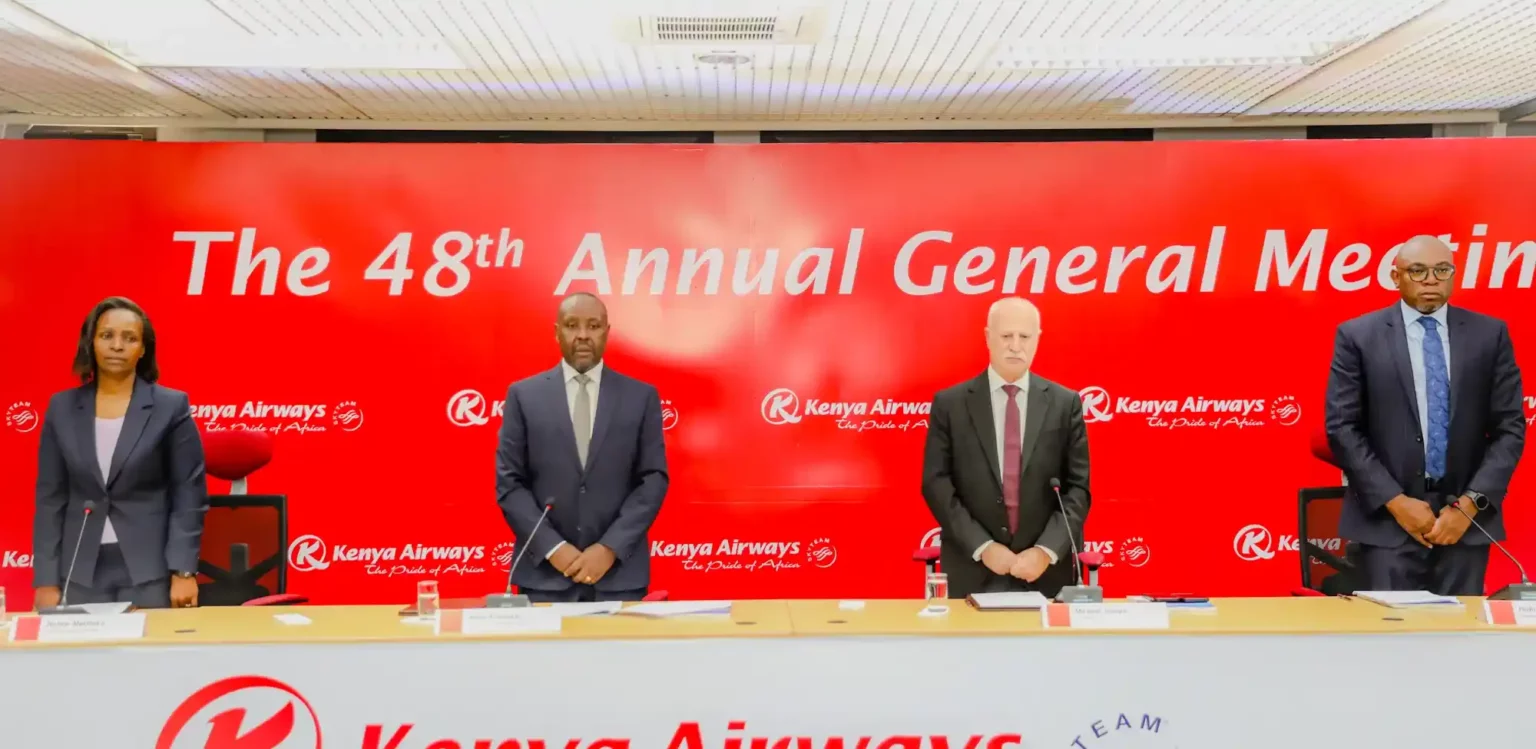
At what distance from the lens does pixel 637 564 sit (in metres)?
4.16

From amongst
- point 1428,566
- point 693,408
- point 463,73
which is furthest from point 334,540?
point 1428,566

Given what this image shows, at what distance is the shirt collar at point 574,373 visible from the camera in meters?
4.30

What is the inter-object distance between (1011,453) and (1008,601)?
0.79 m

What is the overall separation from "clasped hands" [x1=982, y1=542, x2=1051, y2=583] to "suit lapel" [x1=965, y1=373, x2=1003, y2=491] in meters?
0.22

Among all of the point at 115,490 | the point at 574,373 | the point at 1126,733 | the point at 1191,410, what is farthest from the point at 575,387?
the point at 1191,410

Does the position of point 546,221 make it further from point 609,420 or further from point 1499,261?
point 1499,261

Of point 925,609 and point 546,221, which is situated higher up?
point 546,221

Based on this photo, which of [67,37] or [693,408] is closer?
[67,37]

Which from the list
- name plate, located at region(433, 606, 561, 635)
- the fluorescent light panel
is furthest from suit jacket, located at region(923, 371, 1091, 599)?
the fluorescent light panel

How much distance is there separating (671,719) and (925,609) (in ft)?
2.53

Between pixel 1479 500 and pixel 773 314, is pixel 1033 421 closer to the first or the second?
pixel 1479 500

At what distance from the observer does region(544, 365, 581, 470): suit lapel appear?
418 cm

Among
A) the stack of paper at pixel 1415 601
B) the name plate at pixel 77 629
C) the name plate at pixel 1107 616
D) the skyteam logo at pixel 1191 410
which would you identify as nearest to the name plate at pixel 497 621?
the name plate at pixel 77 629

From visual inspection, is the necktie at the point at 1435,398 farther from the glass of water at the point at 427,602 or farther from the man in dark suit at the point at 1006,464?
the glass of water at the point at 427,602
